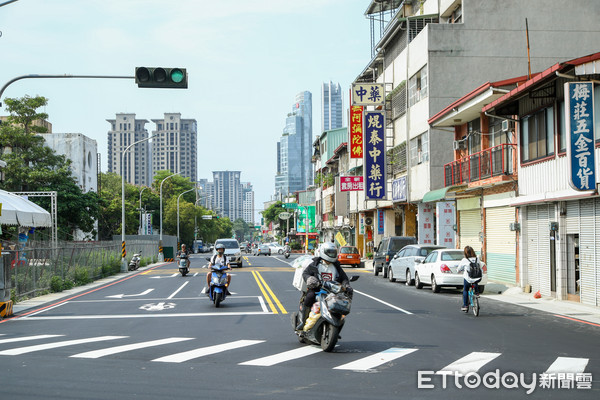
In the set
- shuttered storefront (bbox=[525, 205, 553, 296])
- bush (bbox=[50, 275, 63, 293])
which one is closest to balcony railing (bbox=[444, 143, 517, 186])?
shuttered storefront (bbox=[525, 205, 553, 296])

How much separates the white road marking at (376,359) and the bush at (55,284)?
1730 cm

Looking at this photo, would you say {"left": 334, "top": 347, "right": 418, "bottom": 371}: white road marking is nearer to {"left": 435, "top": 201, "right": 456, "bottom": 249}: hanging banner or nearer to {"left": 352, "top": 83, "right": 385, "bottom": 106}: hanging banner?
{"left": 435, "top": 201, "right": 456, "bottom": 249}: hanging banner

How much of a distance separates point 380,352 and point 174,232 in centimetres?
9634

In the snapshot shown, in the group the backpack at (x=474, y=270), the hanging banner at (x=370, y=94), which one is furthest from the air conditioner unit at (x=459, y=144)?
the backpack at (x=474, y=270)

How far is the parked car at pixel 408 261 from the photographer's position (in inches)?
1015

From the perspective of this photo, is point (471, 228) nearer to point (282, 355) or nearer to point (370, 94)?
point (370, 94)

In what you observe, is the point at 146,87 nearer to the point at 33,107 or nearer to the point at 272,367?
the point at 272,367

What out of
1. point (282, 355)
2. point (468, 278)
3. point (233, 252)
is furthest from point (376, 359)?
point (233, 252)

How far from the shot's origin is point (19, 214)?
2616cm

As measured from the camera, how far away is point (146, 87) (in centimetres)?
1520

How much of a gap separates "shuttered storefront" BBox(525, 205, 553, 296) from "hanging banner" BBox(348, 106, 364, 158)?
23.4m

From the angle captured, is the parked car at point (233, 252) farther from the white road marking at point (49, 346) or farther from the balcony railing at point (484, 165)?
the white road marking at point (49, 346)

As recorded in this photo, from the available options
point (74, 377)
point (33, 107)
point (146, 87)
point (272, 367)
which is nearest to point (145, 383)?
point (74, 377)

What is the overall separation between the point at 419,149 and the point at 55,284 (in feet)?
73.0
